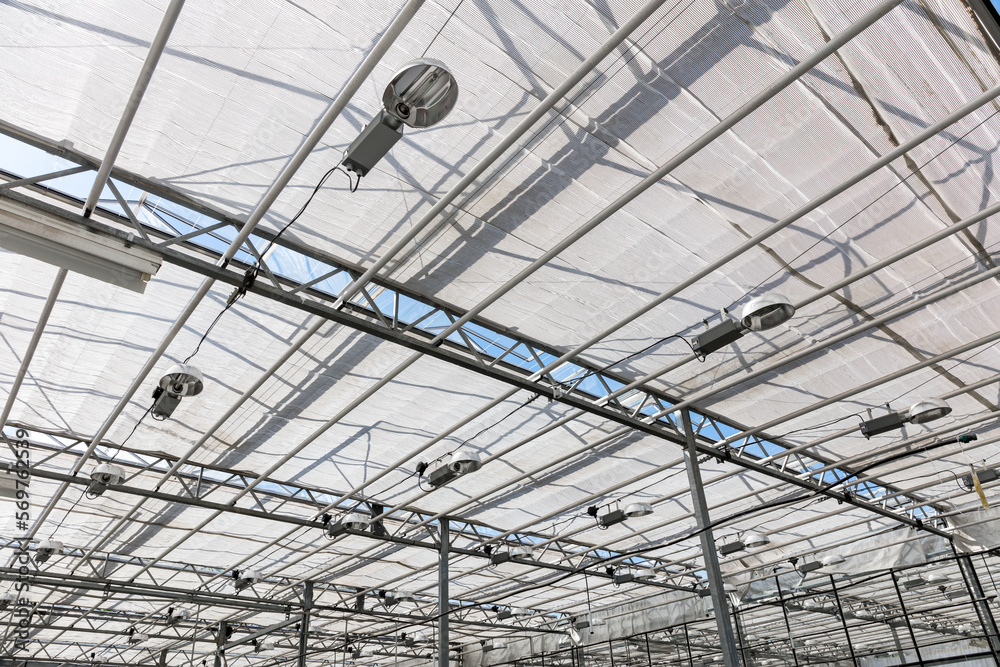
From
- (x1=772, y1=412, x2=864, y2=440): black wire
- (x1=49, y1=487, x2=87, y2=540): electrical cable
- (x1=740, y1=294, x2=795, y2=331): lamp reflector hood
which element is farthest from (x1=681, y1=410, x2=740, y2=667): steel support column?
(x1=49, y1=487, x2=87, y2=540): electrical cable

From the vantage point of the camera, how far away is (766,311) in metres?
9.01

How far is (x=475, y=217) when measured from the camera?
374 inches

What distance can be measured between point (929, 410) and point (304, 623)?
1947 centimetres

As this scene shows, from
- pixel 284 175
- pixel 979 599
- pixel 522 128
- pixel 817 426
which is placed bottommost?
pixel 979 599

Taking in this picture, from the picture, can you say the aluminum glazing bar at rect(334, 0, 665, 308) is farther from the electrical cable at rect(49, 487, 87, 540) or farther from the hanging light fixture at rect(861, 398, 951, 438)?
the electrical cable at rect(49, 487, 87, 540)

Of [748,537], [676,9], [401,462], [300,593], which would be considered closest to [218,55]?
[676,9]

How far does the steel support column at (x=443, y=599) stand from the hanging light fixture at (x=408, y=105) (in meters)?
13.5

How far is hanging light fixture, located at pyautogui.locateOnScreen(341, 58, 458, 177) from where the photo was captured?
20.2 ft

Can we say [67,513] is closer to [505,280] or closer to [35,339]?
[35,339]

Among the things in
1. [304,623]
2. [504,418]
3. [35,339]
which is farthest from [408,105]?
[304,623]

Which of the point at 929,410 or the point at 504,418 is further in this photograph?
the point at 504,418

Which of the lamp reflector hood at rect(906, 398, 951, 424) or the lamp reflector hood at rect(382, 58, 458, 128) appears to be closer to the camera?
the lamp reflector hood at rect(382, 58, 458, 128)

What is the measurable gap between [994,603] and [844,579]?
13.1ft

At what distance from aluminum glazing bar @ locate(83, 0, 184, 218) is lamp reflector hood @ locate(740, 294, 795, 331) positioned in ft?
23.4
